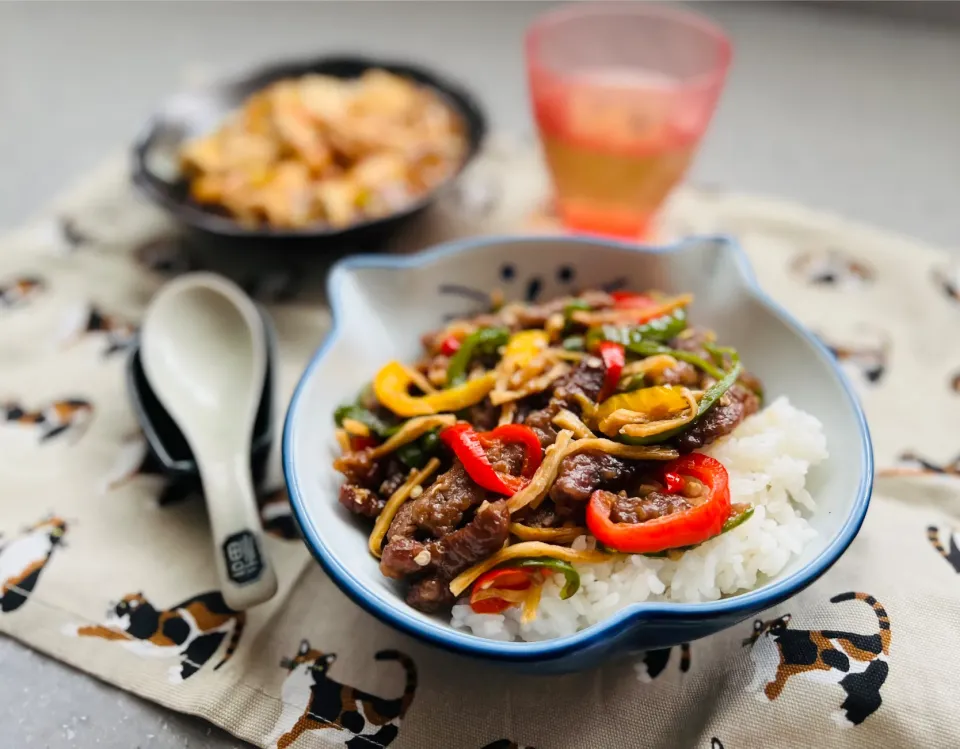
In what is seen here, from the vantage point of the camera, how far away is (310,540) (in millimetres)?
1354

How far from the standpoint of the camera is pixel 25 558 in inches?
68.6

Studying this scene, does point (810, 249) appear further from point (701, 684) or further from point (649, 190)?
point (701, 684)

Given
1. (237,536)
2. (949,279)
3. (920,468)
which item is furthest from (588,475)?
(949,279)

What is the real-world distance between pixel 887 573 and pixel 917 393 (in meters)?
0.67

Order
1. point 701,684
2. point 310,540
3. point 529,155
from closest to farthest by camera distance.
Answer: point 310,540 < point 701,684 < point 529,155

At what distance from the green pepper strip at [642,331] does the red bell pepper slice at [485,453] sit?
0.29m

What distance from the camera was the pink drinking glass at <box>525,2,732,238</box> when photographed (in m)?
2.31

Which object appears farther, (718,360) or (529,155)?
(529,155)

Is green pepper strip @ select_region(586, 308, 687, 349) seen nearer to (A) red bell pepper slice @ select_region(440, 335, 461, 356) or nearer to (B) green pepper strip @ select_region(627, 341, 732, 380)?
(B) green pepper strip @ select_region(627, 341, 732, 380)

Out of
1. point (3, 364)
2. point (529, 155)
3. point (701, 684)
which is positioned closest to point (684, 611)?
point (701, 684)

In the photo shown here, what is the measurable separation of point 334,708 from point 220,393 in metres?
0.80

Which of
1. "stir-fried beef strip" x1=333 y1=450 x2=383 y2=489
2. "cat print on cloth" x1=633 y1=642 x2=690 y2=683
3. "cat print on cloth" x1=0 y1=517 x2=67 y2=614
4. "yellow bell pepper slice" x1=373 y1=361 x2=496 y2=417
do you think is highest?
"yellow bell pepper slice" x1=373 y1=361 x2=496 y2=417

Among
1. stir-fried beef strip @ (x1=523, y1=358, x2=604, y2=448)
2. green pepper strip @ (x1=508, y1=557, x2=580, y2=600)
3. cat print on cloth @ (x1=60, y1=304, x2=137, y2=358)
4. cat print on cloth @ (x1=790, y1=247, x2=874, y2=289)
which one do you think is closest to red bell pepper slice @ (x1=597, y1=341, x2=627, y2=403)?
stir-fried beef strip @ (x1=523, y1=358, x2=604, y2=448)

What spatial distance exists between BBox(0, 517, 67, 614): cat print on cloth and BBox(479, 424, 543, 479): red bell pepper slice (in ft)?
3.35
